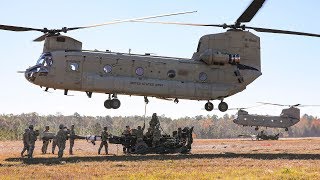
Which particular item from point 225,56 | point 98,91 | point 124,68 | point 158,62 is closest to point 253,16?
point 225,56

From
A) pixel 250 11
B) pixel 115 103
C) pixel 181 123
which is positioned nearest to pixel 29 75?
pixel 115 103

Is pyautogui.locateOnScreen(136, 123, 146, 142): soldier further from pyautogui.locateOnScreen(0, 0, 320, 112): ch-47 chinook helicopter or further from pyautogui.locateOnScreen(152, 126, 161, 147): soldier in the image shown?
pyautogui.locateOnScreen(0, 0, 320, 112): ch-47 chinook helicopter

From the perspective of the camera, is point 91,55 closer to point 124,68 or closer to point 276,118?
point 124,68

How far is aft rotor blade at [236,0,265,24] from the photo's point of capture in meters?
21.8

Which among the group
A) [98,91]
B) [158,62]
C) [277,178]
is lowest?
[277,178]

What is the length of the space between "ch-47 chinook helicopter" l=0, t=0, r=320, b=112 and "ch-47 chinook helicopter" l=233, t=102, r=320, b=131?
30690 millimetres

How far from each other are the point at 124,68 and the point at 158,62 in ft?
6.02

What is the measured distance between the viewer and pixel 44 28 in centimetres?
2272

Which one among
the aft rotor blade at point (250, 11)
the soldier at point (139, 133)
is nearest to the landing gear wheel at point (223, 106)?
the aft rotor blade at point (250, 11)

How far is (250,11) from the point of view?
2245 cm

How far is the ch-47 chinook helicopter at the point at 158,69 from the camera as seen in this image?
22.6m

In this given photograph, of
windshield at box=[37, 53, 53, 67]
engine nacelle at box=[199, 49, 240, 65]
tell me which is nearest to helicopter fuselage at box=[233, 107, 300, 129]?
engine nacelle at box=[199, 49, 240, 65]

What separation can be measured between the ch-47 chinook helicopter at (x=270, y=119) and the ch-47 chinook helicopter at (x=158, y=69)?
30.7 meters

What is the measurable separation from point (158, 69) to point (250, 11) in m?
5.48
